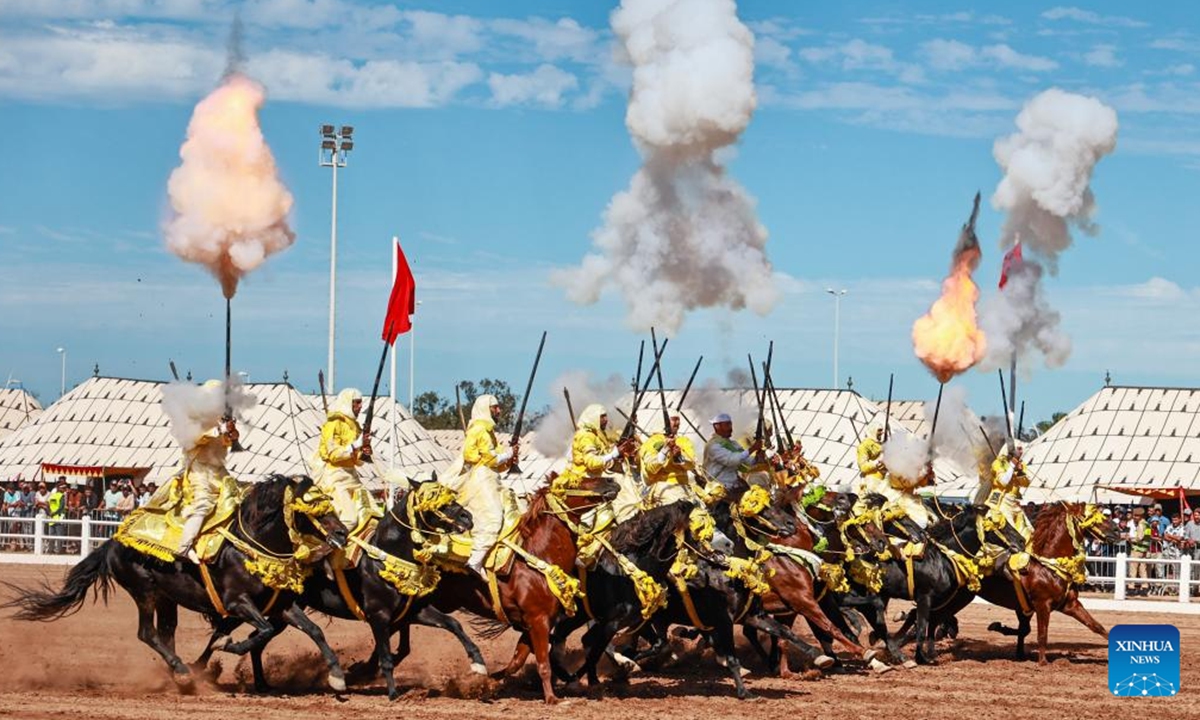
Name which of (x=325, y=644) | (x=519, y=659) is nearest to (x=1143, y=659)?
(x=519, y=659)

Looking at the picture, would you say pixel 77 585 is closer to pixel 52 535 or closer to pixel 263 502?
pixel 263 502

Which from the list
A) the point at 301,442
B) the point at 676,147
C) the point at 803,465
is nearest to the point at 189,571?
the point at 803,465

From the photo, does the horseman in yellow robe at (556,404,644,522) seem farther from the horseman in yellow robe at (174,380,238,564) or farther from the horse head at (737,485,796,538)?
the horseman in yellow robe at (174,380,238,564)

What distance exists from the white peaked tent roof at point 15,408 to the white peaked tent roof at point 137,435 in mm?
13266

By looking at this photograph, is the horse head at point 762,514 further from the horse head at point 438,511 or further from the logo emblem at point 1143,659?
the logo emblem at point 1143,659

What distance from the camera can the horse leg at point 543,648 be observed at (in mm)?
15500

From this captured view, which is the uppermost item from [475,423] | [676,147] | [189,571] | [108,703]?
[676,147]

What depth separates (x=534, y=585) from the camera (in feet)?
51.3

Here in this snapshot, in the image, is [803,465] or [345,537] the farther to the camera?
[803,465]

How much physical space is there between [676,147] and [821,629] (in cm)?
846

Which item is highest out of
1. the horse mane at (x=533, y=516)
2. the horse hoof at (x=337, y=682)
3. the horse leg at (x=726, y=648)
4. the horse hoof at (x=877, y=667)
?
the horse mane at (x=533, y=516)

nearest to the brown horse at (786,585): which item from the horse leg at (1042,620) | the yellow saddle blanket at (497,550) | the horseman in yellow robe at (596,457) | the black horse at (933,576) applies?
the horseman in yellow robe at (596,457)

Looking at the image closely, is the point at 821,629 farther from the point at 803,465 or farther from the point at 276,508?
the point at 276,508

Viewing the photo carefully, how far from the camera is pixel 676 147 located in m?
24.4
